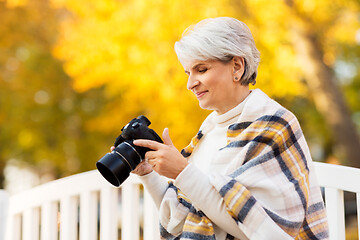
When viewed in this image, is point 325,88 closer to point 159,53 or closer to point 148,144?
point 159,53

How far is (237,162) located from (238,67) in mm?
303

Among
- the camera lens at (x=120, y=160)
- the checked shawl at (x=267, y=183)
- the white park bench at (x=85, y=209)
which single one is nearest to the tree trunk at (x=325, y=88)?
the white park bench at (x=85, y=209)

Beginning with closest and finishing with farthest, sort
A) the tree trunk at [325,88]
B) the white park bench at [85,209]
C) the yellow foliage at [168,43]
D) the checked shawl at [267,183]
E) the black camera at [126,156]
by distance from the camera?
1. the checked shawl at [267,183]
2. the black camera at [126,156]
3. the white park bench at [85,209]
4. the yellow foliage at [168,43]
5. the tree trunk at [325,88]

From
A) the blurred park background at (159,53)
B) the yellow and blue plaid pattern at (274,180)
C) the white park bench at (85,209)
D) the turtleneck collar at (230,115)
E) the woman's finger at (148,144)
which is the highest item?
the blurred park background at (159,53)

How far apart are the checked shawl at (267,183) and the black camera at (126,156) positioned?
0.75 ft

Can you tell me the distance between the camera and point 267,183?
4.65ft

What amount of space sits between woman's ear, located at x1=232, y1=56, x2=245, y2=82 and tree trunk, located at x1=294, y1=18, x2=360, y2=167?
4598 millimetres

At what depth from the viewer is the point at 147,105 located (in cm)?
671

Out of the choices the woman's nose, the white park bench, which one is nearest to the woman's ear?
the woman's nose

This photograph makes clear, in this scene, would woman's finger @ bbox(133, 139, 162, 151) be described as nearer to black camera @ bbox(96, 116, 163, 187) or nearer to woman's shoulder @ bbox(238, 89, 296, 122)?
black camera @ bbox(96, 116, 163, 187)

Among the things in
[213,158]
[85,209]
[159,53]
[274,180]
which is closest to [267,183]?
[274,180]

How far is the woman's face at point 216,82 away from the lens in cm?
154

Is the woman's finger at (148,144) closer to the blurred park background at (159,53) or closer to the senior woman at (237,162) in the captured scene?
the senior woman at (237,162)

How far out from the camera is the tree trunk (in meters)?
6.12
